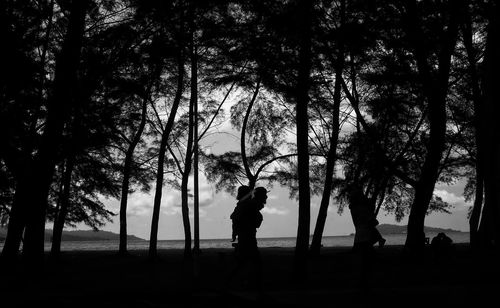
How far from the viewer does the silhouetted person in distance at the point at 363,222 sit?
8.79 meters

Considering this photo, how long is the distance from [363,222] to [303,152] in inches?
177

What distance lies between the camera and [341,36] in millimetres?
15266

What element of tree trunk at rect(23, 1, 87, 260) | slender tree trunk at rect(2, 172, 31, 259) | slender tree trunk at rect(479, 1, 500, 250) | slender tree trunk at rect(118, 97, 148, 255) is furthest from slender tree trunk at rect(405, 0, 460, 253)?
slender tree trunk at rect(118, 97, 148, 255)

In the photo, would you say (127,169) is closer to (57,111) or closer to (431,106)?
(57,111)

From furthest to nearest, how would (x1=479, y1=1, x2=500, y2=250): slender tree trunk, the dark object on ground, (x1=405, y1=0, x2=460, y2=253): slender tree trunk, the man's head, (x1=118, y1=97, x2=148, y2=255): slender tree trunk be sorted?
(x1=118, y1=97, x2=148, y2=255): slender tree trunk → the dark object on ground → (x1=405, y1=0, x2=460, y2=253): slender tree trunk → the man's head → (x1=479, y1=1, x2=500, y2=250): slender tree trunk

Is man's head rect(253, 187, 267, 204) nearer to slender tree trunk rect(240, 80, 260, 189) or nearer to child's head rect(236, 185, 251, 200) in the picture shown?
child's head rect(236, 185, 251, 200)

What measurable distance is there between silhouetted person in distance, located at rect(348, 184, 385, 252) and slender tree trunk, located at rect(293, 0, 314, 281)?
12.8ft

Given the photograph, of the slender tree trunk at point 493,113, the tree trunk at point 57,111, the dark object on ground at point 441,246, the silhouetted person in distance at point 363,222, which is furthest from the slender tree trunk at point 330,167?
the silhouetted person in distance at point 363,222

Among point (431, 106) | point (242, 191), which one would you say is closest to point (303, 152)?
point (242, 191)

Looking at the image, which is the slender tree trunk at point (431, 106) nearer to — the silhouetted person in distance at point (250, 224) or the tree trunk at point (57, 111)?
the silhouetted person in distance at point (250, 224)

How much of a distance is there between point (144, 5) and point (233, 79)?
24.5ft

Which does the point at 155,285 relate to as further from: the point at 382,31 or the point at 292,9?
the point at 382,31

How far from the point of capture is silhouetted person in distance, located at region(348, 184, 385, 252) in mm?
8789

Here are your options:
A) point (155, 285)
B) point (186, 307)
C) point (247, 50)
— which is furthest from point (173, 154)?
point (186, 307)
